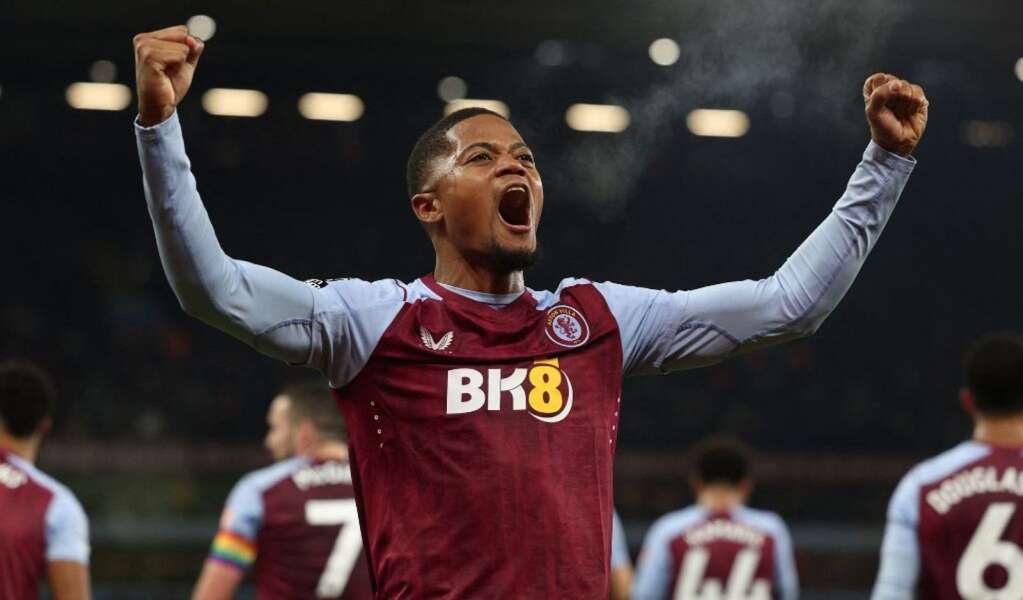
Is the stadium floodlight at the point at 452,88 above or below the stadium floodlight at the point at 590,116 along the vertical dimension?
above

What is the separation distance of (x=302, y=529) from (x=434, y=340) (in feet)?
9.74

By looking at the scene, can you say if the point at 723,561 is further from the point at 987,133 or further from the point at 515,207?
the point at 987,133

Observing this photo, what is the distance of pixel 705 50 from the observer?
4.00m

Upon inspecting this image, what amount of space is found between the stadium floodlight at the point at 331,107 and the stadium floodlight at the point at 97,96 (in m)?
1.85

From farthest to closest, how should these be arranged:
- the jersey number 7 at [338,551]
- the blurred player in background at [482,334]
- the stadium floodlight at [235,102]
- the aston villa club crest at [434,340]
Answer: the stadium floodlight at [235,102] < the jersey number 7 at [338,551] < the aston villa club crest at [434,340] < the blurred player in background at [482,334]

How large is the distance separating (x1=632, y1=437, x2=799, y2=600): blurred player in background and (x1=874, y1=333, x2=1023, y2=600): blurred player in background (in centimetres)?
319

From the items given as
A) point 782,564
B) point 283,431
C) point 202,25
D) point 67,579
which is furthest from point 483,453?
point 202,25

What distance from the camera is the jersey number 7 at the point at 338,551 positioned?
5395 mm

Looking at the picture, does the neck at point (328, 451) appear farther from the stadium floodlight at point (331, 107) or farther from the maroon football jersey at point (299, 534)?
the stadium floodlight at point (331, 107)

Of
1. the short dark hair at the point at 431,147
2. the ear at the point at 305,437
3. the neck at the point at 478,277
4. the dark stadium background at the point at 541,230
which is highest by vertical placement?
the dark stadium background at the point at 541,230

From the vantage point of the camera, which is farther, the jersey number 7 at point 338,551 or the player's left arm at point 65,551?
the jersey number 7 at point 338,551

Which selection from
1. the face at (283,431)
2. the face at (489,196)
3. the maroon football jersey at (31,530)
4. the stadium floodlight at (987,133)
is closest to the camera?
the face at (489,196)

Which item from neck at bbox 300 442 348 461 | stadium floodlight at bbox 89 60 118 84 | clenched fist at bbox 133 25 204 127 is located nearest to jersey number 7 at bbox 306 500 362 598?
neck at bbox 300 442 348 461

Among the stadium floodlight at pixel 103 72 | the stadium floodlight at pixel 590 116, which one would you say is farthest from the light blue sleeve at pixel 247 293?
the stadium floodlight at pixel 103 72
